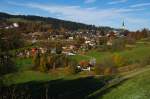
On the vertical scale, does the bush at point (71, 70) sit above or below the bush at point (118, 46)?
below

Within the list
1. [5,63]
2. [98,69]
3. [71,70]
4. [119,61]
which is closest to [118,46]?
[119,61]

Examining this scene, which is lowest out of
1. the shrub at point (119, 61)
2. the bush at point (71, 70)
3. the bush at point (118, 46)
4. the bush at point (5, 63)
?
the bush at point (71, 70)

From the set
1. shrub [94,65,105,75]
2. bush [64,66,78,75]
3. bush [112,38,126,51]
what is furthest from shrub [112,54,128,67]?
bush [112,38,126,51]

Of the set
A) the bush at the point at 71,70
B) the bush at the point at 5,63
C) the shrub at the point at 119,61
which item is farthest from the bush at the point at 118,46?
the bush at the point at 5,63

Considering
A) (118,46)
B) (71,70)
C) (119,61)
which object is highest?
(118,46)

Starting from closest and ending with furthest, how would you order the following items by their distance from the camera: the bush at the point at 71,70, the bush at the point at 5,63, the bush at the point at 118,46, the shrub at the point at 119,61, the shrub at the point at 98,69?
the bush at the point at 5,63, the shrub at the point at 98,69, the bush at the point at 71,70, the shrub at the point at 119,61, the bush at the point at 118,46

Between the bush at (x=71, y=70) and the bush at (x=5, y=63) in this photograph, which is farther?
the bush at (x=71, y=70)

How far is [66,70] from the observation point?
86938 millimetres

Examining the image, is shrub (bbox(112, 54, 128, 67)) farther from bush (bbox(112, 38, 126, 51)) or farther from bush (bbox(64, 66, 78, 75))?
bush (bbox(112, 38, 126, 51))

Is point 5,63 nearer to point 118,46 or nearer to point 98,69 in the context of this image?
point 98,69

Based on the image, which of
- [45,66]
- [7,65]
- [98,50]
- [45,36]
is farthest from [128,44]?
[7,65]

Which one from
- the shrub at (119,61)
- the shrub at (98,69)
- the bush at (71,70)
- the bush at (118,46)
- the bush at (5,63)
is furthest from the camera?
the bush at (118,46)

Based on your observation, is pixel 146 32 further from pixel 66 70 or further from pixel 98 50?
pixel 66 70

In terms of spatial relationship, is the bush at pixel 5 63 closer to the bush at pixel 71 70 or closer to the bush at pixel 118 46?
the bush at pixel 71 70
